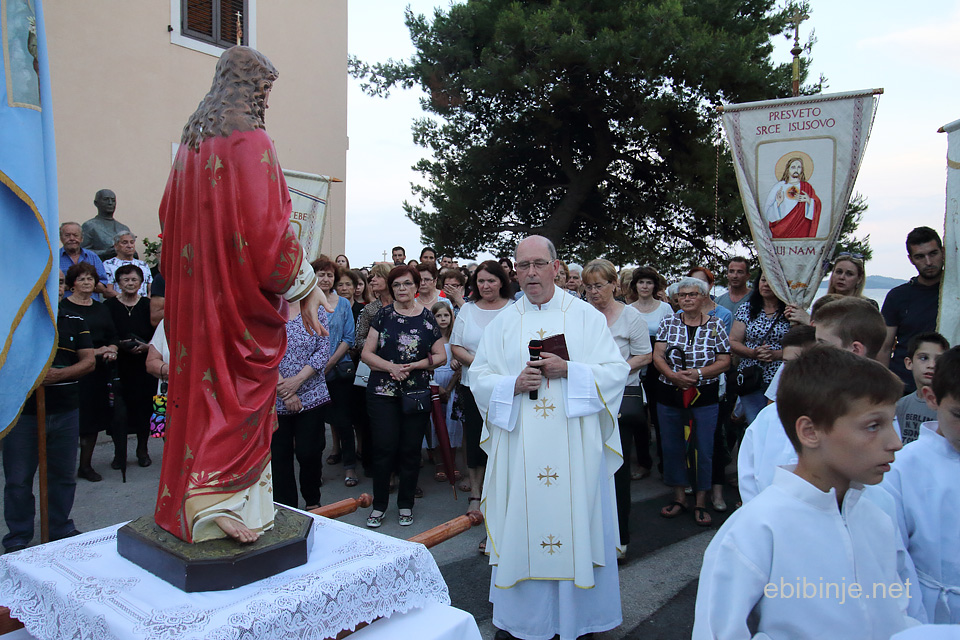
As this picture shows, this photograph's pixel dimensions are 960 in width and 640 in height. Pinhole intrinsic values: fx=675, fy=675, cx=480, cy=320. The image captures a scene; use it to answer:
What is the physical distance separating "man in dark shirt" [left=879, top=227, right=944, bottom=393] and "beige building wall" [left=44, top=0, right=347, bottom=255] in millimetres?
9474

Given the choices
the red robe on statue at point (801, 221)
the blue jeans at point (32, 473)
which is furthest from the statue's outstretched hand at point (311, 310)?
the red robe on statue at point (801, 221)

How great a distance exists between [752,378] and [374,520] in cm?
336

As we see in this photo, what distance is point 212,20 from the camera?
10.6m

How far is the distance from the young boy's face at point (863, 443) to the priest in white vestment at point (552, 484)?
1.79 meters

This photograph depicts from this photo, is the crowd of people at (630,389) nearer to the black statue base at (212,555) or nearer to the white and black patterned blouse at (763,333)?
the white and black patterned blouse at (763,333)

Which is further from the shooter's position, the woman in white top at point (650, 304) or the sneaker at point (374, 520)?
the woman in white top at point (650, 304)

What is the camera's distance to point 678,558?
455cm

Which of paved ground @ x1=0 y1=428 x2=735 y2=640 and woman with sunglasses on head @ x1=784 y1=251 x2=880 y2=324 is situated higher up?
woman with sunglasses on head @ x1=784 y1=251 x2=880 y2=324

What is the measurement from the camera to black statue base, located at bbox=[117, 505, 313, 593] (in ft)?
6.81

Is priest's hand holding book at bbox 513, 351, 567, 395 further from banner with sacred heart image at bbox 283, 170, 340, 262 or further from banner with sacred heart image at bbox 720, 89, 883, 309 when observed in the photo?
banner with sacred heart image at bbox 283, 170, 340, 262

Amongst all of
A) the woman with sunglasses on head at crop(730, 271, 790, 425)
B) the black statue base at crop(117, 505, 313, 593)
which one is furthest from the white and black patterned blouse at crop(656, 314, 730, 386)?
the black statue base at crop(117, 505, 313, 593)

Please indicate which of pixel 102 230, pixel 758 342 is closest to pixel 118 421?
pixel 102 230

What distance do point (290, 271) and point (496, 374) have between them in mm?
1665

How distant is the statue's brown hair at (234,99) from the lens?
89.2 inches
